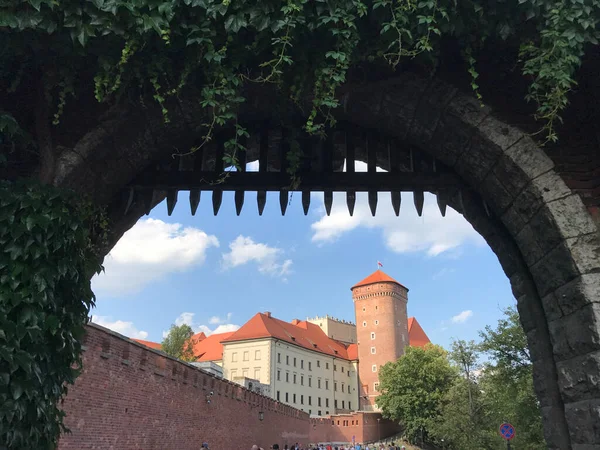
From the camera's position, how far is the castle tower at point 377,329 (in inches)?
2432

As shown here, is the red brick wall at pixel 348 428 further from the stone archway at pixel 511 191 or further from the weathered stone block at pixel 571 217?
the weathered stone block at pixel 571 217

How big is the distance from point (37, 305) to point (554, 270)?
347 centimetres

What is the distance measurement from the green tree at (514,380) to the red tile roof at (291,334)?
32.1 m

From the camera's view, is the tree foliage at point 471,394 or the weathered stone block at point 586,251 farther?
the tree foliage at point 471,394

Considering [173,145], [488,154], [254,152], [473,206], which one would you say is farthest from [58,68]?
[473,206]

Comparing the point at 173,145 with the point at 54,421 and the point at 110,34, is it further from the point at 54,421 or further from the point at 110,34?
the point at 54,421

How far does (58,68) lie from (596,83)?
158 inches

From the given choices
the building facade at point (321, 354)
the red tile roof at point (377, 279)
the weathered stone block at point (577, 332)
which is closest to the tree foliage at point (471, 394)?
the building facade at point (321, 354)

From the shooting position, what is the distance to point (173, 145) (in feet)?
14.9

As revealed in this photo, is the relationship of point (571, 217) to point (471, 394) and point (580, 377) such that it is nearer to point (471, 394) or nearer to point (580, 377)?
point (580, 377)

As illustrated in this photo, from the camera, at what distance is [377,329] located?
62906mm

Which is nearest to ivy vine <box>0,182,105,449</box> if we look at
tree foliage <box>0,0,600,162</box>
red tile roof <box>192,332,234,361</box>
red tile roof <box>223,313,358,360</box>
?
tree foliage <box>0,0,600,162</box>

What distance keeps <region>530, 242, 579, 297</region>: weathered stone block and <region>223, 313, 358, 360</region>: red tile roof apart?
51569 mm

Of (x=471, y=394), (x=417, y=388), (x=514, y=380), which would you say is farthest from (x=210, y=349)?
(x=514, y=380)
